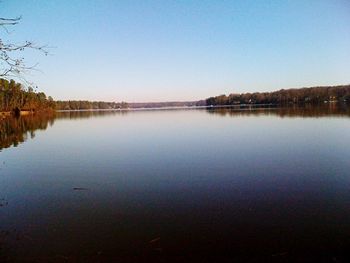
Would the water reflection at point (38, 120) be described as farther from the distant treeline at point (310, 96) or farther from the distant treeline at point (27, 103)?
the distant treeline at point (310, 96)

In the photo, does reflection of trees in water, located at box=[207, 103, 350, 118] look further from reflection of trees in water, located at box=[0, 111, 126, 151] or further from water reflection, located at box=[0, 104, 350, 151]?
reflection of trees in water, located at box=[0, 111, 126, 151]

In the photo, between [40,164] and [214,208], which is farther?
[40,164]

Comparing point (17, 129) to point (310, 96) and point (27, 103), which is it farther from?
point (310, 96)

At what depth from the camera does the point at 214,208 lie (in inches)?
369

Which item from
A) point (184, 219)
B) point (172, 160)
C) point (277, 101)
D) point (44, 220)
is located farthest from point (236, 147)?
point (277, 101)

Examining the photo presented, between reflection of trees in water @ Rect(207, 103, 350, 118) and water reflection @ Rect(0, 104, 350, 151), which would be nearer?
water reflection @ Rect(0, 104, 350, 151)

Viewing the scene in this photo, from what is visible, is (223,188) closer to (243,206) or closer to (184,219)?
(243,206)

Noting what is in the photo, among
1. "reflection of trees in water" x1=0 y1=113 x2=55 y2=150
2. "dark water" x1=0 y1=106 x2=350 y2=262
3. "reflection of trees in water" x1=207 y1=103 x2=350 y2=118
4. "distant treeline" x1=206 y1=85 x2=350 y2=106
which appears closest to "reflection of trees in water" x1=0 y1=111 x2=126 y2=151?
"reflection of trees in water" x1=0 y1=113 x2=55 y2=150

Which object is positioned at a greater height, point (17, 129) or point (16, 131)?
point (17, 129)

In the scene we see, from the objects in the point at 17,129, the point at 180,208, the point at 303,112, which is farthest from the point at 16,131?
the point at 303,112

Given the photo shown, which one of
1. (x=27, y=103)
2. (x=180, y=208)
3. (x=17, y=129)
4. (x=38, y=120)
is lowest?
(x=180, y=208)

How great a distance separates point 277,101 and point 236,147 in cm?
16068

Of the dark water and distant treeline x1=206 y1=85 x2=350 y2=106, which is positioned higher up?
distant treeline x1=206 y1=85 x2=350 y2=106

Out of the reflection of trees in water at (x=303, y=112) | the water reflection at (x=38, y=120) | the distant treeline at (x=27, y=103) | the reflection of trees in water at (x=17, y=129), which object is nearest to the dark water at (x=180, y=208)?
the reflection of trees in water at (x=17, y=129)
